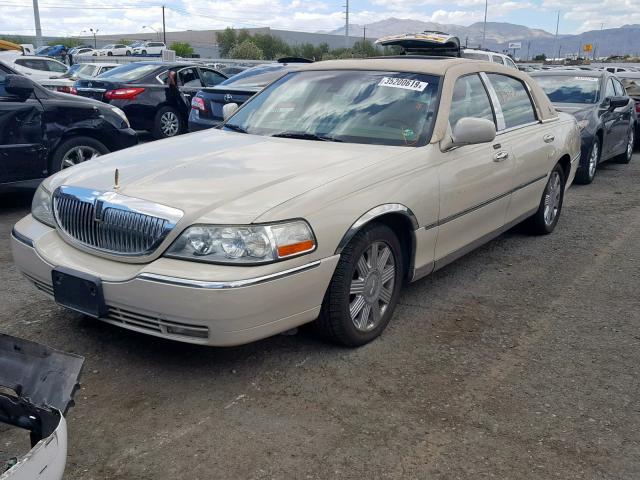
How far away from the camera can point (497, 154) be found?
474 centimetres

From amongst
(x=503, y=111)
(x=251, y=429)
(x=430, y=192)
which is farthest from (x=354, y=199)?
(x=503, y=111)

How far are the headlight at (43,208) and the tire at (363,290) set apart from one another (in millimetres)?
1585

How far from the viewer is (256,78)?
936cm

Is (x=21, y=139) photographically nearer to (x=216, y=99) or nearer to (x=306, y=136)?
(x=216, y=99)

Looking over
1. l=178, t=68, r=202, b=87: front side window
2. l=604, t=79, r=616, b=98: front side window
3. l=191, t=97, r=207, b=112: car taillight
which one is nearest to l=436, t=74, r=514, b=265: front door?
l=191, t=97, r=207, b=112: car taillight

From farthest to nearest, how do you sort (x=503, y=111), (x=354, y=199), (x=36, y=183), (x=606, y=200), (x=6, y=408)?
(x=606, y=200) < (x=36, y=183) < (x=503, y=111) < (x=354, y=199) < (x=6, y=408)

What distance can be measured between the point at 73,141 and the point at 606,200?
242 inches

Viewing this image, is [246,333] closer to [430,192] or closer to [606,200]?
[430,192]

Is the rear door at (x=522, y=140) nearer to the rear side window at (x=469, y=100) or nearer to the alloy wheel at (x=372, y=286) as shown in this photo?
the rear side window at (x=469, y=100)

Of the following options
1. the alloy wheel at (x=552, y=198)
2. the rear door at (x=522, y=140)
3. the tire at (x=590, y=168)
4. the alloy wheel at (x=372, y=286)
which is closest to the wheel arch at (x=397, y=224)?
the alloy wheel at (x=372, y=286)

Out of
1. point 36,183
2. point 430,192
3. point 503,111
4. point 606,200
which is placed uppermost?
point 503,111

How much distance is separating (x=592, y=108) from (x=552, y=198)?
3.72 meters

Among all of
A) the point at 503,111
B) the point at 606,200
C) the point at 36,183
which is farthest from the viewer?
the point at 606,200

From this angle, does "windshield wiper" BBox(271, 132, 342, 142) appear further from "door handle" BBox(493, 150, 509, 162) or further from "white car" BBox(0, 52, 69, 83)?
"white car" BBox(0, 52, 69, 83)
